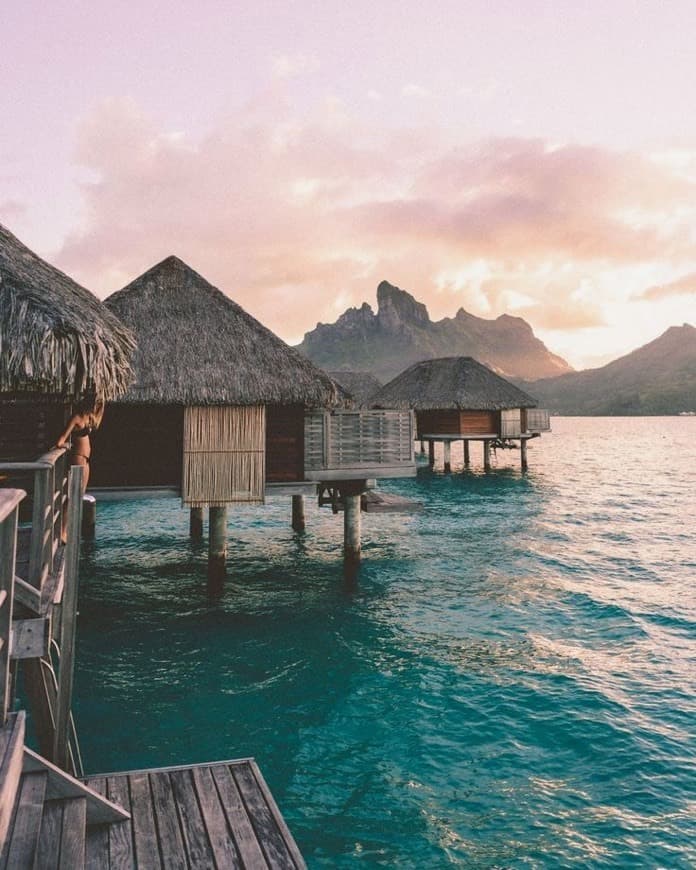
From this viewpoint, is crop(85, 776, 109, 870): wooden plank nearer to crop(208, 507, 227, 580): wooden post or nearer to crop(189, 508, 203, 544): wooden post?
crop(208, 507, 227, 580): wooden post

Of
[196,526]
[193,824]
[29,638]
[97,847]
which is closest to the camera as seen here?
[97,847]

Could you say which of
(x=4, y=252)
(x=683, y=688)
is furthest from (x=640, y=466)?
(x=4, y=252)

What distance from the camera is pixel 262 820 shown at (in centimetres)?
475

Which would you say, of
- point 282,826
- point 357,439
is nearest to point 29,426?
point 357,439

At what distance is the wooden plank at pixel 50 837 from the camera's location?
387 cm

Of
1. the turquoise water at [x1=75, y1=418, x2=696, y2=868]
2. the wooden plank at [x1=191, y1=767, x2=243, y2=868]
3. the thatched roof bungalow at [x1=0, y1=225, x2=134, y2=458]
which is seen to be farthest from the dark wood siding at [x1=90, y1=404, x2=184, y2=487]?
the wooden plank at [x1=191, y1=767, x2=243, y2=868]

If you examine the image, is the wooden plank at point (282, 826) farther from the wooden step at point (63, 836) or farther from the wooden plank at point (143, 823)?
the wooden step at point (63, 836)

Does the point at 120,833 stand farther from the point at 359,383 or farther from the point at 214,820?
the point at 359,383

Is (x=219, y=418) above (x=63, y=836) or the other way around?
above

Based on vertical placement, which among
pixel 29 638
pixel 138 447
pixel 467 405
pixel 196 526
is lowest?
pixel 196 526

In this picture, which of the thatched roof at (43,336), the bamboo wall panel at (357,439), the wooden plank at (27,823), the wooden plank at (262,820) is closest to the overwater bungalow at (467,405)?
the bamboo wall panel at (357,439)

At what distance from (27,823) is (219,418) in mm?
10142

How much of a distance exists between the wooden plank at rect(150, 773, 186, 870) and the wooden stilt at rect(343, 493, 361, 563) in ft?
34.2

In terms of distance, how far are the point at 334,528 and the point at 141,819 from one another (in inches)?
754
